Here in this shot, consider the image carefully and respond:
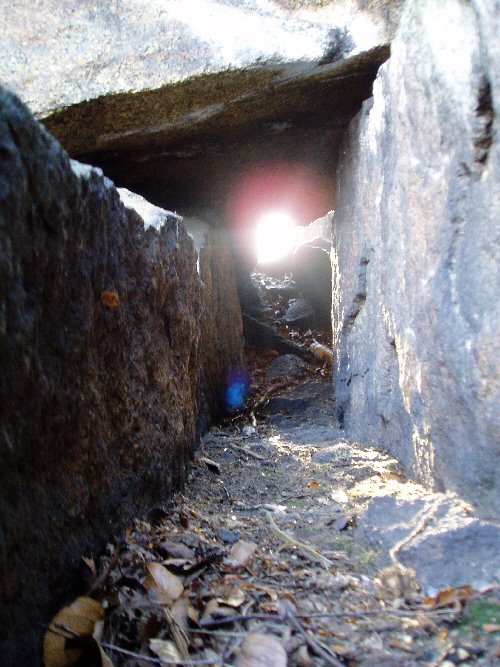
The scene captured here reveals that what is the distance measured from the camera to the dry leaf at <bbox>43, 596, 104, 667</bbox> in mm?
882

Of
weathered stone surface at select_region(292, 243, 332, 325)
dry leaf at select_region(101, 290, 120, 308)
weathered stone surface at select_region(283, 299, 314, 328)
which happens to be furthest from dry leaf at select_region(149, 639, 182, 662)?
weathered stone surface at select_region(292, 243, 332, 325)

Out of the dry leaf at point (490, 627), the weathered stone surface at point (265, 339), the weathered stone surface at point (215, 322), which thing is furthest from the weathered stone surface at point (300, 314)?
the dry leaf at point (490, 627)

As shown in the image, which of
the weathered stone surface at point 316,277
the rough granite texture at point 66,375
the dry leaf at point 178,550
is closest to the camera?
the rough granite texture at point 66,375

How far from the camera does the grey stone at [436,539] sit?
118 centimetres

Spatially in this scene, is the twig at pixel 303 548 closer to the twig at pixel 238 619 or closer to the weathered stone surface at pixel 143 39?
the twig at pixel 238 619

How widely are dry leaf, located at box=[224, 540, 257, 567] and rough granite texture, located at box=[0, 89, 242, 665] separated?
0.32 meters

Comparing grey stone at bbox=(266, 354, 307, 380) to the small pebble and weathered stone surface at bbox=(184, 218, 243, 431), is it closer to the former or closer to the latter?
weathered stone surface at bbox=(184, 218, 243, 431)

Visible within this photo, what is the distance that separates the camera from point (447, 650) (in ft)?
3.10

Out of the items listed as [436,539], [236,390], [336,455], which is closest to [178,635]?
[436,539]

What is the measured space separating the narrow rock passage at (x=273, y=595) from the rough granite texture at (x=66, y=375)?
0.10m

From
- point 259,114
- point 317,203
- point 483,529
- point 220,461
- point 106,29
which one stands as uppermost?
point 106,29

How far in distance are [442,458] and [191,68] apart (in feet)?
7.24

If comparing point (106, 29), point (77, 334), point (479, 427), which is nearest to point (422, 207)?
point (479, 427)

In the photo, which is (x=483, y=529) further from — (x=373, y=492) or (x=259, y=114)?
(x=259, y=114)
